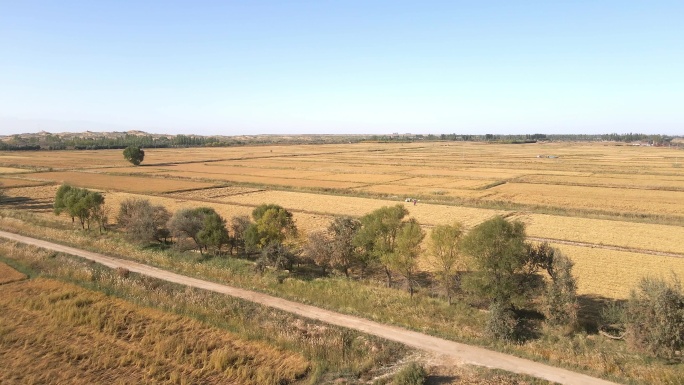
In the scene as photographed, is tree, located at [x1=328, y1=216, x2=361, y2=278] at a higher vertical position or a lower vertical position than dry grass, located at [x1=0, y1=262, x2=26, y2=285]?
higher

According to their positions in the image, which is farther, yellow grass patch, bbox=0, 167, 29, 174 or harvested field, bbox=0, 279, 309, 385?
yellow grass patch, bbox=0, 167, 29, 174

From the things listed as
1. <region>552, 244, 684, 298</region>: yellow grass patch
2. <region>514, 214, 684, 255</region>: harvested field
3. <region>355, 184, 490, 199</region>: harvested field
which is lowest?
<region>552, 244, 684, 298</region>: yellow grass patch

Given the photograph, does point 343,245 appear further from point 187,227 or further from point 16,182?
point 16,182

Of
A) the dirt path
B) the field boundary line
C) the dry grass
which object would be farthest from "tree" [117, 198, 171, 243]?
the field boundary line

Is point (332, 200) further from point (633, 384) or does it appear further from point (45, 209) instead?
point (633, 384)

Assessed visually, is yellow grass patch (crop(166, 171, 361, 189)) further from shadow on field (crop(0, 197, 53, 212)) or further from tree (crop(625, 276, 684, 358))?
tree (crop(625, 276, 684, 358))

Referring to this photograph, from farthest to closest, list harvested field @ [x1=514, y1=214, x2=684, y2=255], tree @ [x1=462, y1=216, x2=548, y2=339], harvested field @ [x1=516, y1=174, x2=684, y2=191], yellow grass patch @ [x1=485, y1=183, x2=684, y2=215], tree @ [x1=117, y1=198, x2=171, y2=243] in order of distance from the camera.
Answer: harvested field @ [x1=516, y1=174, x2=684, y2=191] → yellow grass patch @ [x1=485, y1=183, x2=684, y2=215] → tree @ [x1=117, y1=198, x2=171, y2=243] → harvested field @ [x1=514, y1=214, x2=684, y2=255] → tree @ [x1=462, y1=216, x2=548, y2=339]

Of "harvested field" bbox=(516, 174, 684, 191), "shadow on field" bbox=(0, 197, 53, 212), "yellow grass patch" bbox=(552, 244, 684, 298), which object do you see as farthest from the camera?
"harvested field" bbox=(516, 174, 684, 191)
